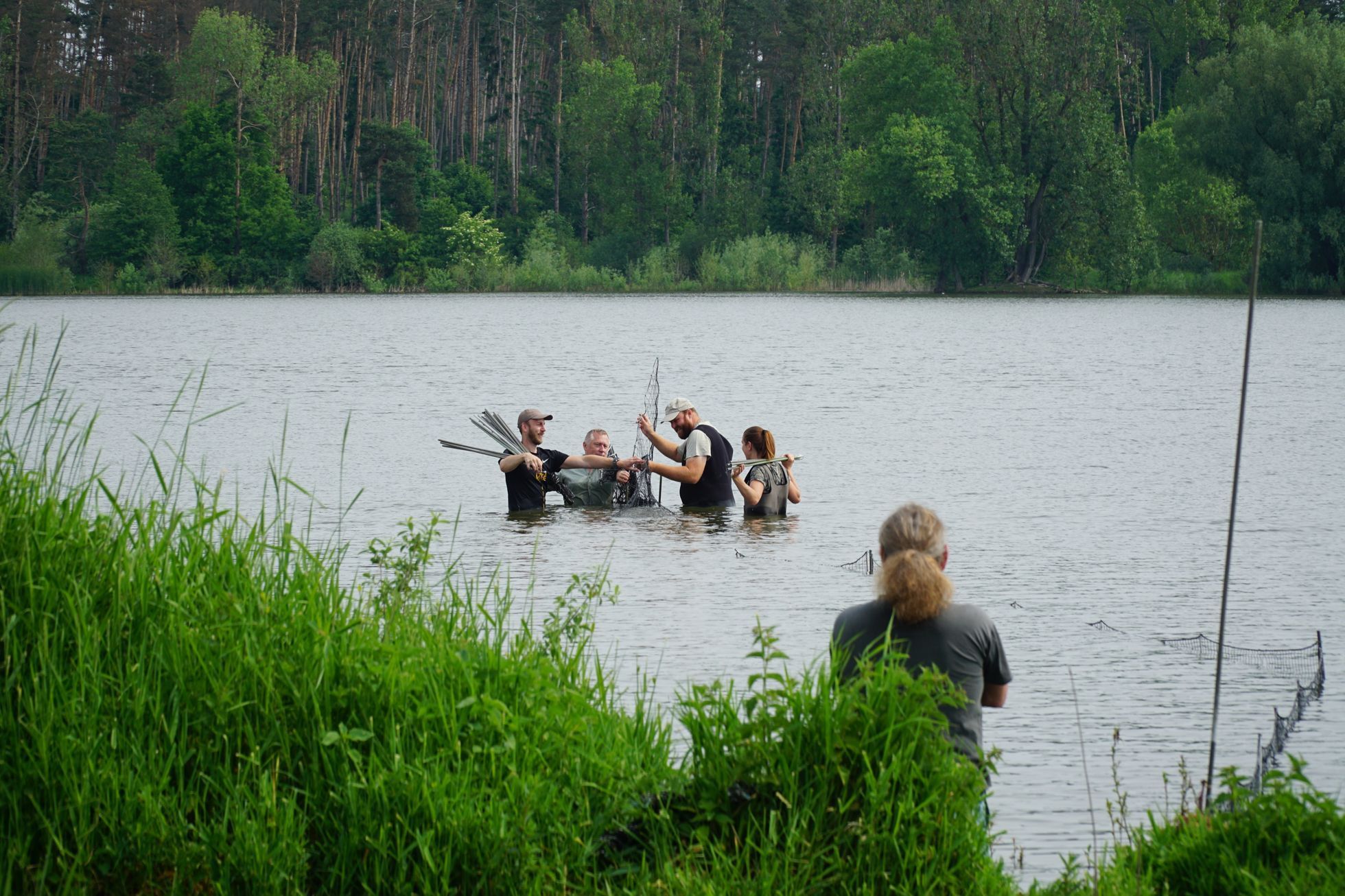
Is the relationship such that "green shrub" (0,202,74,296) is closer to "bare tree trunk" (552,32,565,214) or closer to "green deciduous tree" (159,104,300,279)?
"green deciduous tree" (159,104,300,279)

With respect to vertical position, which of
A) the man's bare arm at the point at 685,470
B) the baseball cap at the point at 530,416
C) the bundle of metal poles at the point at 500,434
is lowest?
the man's bare arm at the point at 685,470

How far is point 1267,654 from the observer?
10297 millimetres

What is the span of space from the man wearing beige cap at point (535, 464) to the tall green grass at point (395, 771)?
10768 mm

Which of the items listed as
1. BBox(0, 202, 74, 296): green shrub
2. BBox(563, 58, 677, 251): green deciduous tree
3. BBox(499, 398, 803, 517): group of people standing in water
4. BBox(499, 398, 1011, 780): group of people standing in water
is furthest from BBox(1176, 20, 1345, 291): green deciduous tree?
BBox(499, 398, 1011, 780): group of people standing in water

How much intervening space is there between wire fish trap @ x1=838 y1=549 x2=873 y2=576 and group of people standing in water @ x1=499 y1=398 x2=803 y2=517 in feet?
6.81

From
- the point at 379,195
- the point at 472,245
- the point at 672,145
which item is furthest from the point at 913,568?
the point at 672,145

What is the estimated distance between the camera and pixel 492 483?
20500mm

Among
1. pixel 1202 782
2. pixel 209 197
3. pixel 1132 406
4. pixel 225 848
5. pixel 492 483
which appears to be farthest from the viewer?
pixel 209 197

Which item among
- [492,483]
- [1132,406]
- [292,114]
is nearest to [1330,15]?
[292,114]

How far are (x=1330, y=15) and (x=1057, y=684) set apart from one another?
9570cm

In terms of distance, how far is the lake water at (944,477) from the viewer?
365 inches

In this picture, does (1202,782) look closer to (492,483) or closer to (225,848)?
(225,848)

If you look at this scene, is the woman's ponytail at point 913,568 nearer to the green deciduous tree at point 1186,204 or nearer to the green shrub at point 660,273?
the green deciduous tree at point 1186,204

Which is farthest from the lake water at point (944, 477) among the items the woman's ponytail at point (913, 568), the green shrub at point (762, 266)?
the green shrub at point (762, 266)
